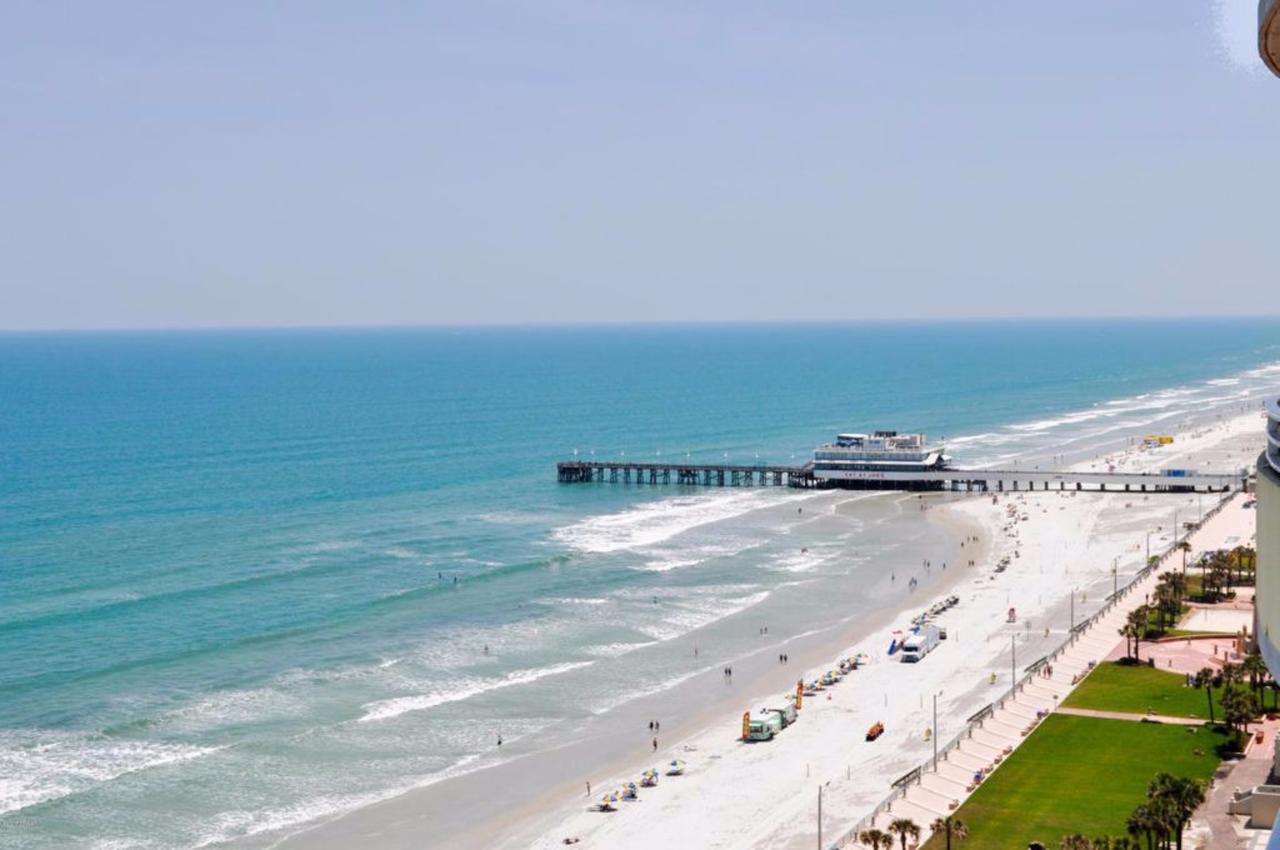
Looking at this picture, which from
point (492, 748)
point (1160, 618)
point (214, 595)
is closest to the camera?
point (492, 748)

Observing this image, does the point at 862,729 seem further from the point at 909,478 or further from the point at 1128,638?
the point at 909,478

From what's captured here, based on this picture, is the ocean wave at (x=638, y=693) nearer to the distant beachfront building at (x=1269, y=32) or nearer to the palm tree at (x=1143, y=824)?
the palm tree at (x=1143, y=824)

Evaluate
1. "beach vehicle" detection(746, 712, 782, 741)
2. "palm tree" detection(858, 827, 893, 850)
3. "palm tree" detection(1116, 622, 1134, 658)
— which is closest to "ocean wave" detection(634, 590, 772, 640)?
"beach vehicle" detection(746, 712, 782, 741)

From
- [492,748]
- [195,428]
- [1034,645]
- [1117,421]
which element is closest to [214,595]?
[492,748]

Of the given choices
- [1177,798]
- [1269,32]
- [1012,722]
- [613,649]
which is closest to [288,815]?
[613,649]

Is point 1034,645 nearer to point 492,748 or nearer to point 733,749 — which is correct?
point 733,749

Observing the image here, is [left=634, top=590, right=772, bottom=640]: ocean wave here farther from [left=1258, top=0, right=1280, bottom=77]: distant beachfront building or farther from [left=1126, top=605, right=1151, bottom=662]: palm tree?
[left=1258, top=0, right=1280, bottom=77]: distant beachfront building
